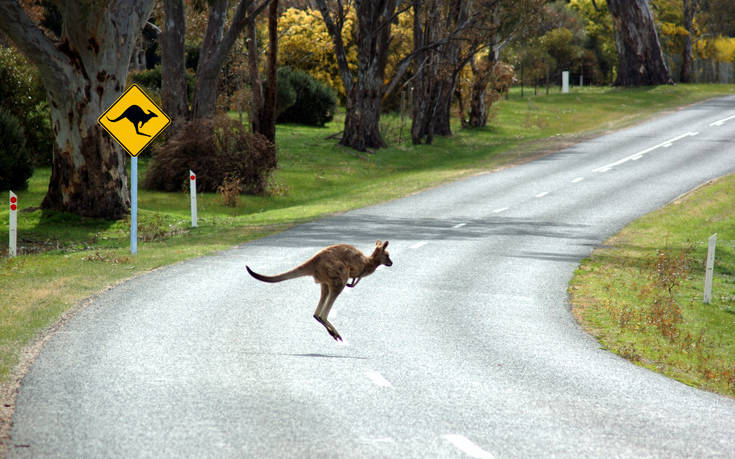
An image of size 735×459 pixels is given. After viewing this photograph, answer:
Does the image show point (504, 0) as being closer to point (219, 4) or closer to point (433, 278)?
point (219, 4)

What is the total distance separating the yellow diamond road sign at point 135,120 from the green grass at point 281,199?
2533 mm

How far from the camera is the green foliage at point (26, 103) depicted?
34.2 metres

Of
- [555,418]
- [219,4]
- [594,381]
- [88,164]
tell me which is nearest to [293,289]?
[594,381]

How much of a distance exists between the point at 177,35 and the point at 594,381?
31.1 meters

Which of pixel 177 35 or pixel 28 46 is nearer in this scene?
pixel 28 46

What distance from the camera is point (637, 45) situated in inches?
2579

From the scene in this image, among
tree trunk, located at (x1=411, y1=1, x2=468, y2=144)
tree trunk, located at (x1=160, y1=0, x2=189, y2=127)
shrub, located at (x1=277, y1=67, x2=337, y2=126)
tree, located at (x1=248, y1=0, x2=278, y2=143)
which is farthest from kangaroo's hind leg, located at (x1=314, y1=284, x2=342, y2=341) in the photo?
shrub, located at (x1=277, y1=67, x2=337, y2=126)

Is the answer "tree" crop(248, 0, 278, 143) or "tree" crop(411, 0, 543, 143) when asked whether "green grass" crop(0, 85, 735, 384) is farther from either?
"tree" crop(248, 0, 278, 143)

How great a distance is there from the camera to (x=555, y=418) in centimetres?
831

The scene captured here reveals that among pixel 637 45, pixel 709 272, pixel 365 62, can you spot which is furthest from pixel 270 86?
pixel 637 45

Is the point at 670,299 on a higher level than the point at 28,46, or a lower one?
lower

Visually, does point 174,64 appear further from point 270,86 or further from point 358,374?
point 358,374

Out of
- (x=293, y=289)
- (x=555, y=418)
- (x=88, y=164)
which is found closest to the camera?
(x=555, y=418)

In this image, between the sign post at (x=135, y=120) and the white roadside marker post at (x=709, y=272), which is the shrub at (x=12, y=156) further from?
the white roadside marker post at (x=709, y=272)
